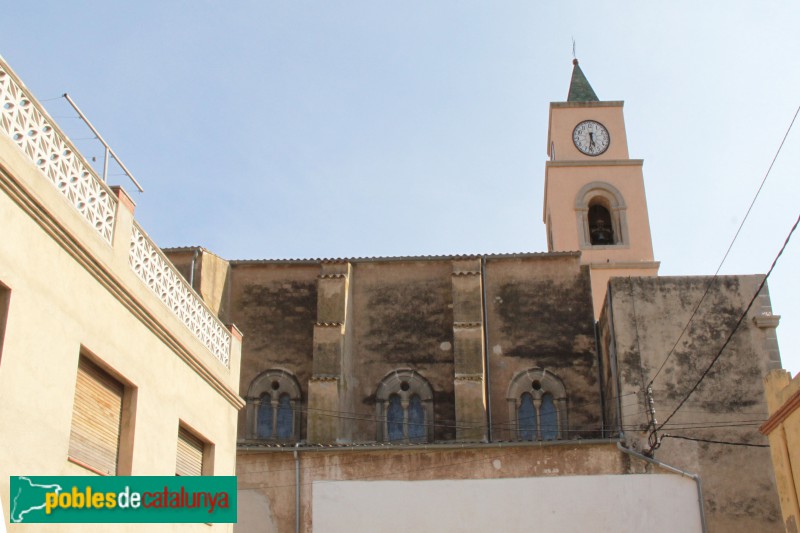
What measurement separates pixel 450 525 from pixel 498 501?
3.65 ft

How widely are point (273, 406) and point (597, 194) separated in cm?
1476

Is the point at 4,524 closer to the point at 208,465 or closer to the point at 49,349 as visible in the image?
the point at 49,349

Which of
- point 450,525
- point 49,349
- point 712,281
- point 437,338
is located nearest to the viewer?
point 49,349

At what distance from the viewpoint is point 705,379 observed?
23.1 m

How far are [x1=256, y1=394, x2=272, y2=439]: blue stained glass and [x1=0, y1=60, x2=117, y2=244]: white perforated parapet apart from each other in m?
16.0

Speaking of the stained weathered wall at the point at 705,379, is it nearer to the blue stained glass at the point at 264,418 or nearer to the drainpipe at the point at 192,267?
the blue stained glass at the point at 264,418

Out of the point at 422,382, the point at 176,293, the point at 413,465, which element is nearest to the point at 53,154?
the point at 176,293

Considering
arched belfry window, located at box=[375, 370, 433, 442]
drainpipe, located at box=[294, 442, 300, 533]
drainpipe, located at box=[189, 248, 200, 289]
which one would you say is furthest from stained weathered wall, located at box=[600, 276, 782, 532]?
drainpipe, located at box=[189, 248, 200, 289]

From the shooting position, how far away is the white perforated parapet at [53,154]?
26.8 feet

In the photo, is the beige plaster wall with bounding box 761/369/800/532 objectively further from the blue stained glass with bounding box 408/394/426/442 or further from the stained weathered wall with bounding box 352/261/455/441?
the blue stained glass with bounding box 408/394/426/442

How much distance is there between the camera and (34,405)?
8078 millimetres

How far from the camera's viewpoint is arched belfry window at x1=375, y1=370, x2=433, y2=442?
25.0 m

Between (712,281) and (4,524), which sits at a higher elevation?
(712,281)

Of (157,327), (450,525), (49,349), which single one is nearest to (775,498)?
(450,525)
